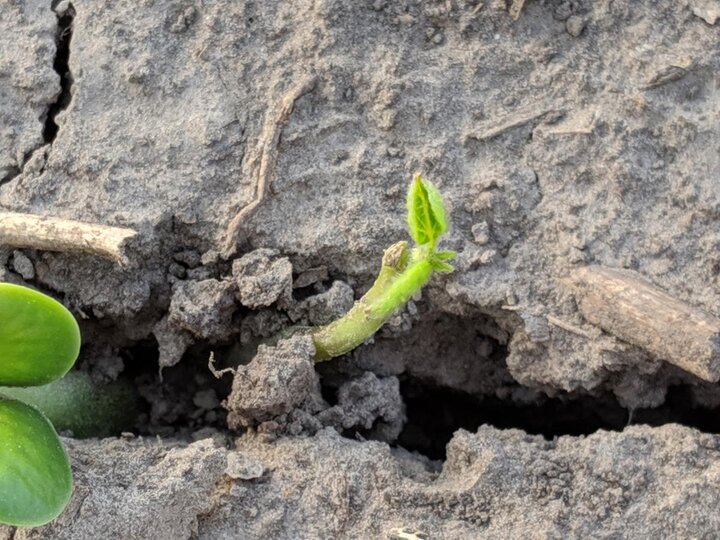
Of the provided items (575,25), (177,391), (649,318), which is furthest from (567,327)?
(177,391)

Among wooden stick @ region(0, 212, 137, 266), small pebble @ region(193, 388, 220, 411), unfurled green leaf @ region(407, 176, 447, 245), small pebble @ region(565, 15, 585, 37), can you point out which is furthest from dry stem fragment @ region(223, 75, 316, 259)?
small pebble @ region(565, 15, 585, 37)

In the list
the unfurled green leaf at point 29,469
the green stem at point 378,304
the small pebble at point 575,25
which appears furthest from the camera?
the small pebble at point 575,25

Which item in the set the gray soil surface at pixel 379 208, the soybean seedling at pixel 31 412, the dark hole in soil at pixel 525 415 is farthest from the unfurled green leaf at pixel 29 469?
the dark hole in soil at pixel 525 415

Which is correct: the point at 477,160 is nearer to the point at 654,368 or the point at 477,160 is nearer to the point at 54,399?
the point at 654,368

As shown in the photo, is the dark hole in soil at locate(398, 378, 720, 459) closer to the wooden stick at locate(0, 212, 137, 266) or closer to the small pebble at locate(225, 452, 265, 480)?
the small pebble at locate(225, 452, 265, 480)

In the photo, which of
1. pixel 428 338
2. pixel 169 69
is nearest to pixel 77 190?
pixel 169 69

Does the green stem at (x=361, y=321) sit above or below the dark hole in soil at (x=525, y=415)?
above

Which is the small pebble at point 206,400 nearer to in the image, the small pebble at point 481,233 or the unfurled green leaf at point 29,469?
the unfurled green leaf at point 29,469
